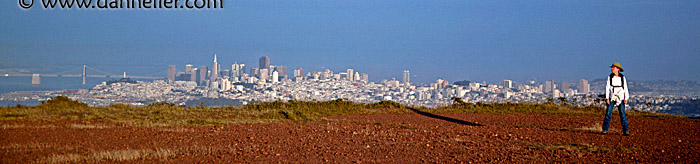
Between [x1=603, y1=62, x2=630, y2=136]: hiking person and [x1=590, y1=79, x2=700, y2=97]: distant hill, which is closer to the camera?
[x1=603, y1=62, x2=630, y2=136]: hiking person

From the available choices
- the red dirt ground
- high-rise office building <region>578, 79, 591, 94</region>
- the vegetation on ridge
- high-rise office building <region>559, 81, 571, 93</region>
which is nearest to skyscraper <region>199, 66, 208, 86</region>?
the vegetation on ridge

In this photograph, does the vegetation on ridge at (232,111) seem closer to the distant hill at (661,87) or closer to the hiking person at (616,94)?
the hiking person at (616,94)

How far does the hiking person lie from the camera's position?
35.3ft

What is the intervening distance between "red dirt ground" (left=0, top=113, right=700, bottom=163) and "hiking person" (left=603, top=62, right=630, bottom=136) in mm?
308

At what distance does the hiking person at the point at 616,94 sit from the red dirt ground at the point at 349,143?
0.31m

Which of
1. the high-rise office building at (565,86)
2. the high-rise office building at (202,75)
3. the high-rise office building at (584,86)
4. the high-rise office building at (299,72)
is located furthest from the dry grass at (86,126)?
the high-rise office building at (584,86)

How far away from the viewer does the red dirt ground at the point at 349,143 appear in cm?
748

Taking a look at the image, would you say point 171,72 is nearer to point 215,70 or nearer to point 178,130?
point 215,70

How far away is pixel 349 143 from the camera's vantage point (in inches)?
363

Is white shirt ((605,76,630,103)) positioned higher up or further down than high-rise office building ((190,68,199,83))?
further down

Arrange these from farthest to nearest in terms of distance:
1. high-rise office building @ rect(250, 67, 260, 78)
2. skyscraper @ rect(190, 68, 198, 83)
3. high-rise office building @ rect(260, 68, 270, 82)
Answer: high-rise office building @ rect(250, 67, 260, 78)
high-rise office building @ rect(260, 68, 270, 82)
skyscraper @ rect(190, 68, 198, 83)

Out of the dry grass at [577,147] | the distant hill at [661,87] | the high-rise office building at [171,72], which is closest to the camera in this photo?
the dry grass at [577,147]

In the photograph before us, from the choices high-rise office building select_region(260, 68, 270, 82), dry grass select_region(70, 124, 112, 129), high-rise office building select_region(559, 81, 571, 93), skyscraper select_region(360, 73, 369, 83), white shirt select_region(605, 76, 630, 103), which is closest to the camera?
white shirt select_region(605, 76, 630, 103)

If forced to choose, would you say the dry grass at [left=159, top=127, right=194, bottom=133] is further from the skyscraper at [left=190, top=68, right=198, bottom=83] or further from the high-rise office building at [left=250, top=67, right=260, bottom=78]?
the high-rise office building at [left=250, top=67, right=260, bottom=78]
